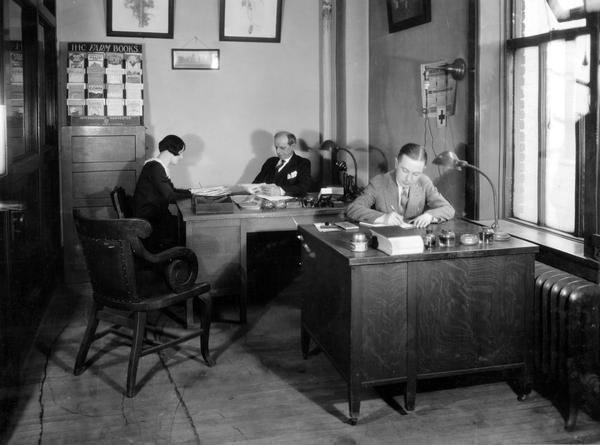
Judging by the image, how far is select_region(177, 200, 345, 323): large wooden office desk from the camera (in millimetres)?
4469

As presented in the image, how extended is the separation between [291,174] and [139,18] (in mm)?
2022

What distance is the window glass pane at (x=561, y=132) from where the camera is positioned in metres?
3.48

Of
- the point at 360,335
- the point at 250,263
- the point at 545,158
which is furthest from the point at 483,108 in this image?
the point at 250,263

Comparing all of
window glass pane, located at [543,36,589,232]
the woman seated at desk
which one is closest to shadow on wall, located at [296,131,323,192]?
the woman seated at desk

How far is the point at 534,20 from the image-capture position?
3775mm

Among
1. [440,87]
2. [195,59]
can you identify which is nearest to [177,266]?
[440,87]

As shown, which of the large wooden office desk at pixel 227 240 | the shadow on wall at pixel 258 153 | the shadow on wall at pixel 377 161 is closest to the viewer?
the large wooden office desk at pixel 227 240

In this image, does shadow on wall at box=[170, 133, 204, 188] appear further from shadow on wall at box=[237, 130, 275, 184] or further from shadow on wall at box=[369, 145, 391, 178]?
shadow on wall at box=[369, 145, 391, 178]

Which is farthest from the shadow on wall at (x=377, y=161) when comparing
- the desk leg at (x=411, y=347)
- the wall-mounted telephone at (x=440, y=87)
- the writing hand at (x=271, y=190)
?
the desk leg at (x=411, y=347)

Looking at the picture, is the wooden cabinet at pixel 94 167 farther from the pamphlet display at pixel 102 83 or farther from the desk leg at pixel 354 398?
the desk leg at pixel 354 398

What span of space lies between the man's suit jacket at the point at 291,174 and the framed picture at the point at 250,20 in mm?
1245

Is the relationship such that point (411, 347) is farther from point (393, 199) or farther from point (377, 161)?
point (377, 161)

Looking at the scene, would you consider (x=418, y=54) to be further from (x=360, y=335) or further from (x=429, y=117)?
(x=360, y=335)

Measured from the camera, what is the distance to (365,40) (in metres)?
5.81
